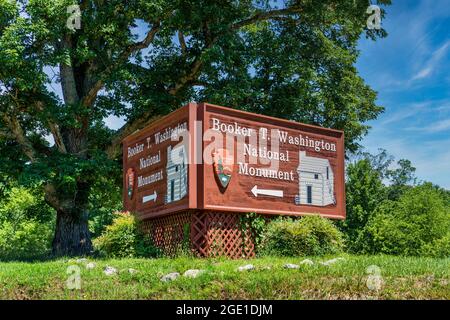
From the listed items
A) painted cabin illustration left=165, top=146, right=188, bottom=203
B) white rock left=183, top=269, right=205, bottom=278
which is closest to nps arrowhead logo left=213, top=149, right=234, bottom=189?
painted cabin illustration left=165, top=146, right=188, bottom=203

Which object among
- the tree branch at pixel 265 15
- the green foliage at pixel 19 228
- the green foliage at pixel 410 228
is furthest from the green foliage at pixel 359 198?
the green foliage at pixel 19 228

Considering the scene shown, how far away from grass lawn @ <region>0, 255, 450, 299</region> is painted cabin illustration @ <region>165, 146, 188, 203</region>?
15.2ft

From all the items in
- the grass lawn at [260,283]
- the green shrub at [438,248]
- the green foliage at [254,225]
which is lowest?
the grass lawn at [260,283]

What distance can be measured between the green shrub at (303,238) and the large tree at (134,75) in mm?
9793

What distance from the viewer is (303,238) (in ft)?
52.1

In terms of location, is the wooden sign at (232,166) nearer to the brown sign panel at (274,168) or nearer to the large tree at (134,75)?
the brown sign panel at (274,168)

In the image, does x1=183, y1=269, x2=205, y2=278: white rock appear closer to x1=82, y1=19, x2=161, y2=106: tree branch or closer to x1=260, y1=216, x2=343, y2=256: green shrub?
x1=260, y1=216, x2=343, y2=256: green shrub

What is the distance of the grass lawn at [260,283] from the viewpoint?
9.28 metres

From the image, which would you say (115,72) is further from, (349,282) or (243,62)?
(349,282)

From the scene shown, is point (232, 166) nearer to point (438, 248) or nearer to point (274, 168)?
point (274, 168)

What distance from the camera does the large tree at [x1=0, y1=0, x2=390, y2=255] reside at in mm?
23969

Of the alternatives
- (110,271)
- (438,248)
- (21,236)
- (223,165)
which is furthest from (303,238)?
(21,236)

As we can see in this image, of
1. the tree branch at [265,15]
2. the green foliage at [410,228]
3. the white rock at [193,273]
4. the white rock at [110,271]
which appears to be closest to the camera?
the white rock at [193,273]

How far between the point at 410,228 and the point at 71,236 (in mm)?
24627
